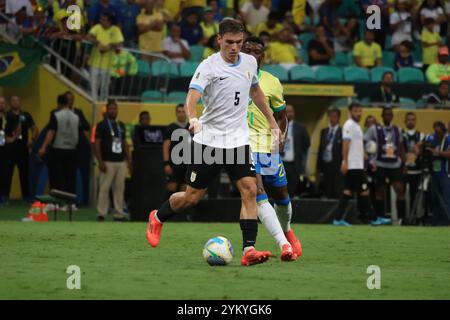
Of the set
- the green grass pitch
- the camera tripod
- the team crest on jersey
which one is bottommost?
the camera tripod

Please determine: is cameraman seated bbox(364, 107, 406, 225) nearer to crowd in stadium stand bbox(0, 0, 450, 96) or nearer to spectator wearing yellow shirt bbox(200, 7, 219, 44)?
crowd in stadium stand bbox(0, 0, 450, 96)

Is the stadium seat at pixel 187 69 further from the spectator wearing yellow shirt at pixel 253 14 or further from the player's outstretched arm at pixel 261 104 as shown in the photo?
the player's outstretched arm at pixel 261 104

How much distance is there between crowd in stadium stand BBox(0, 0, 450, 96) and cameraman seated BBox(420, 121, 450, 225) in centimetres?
484

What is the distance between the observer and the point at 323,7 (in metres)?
28.3

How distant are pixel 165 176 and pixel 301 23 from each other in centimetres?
891

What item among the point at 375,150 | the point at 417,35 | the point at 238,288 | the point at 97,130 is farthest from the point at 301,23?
the point at 238,288

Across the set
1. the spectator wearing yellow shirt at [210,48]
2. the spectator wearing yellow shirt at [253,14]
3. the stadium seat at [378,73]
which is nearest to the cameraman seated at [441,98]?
the stadium seat at [378,73]

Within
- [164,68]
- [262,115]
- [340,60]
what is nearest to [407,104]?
[340,60]

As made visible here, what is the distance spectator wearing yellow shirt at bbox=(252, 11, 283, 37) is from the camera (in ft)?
87.0

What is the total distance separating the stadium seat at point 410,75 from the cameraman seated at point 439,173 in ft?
15.0

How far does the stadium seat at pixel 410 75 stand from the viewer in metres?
26.4

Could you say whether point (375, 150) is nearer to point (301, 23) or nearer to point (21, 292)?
point (301, 23)

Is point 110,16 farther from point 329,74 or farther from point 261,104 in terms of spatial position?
point 261,104

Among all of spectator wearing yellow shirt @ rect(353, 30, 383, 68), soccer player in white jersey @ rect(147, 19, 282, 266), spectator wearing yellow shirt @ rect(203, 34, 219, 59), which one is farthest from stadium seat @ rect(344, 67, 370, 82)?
soccer player in white jersey @ rect(147, 19, 282, 266)
